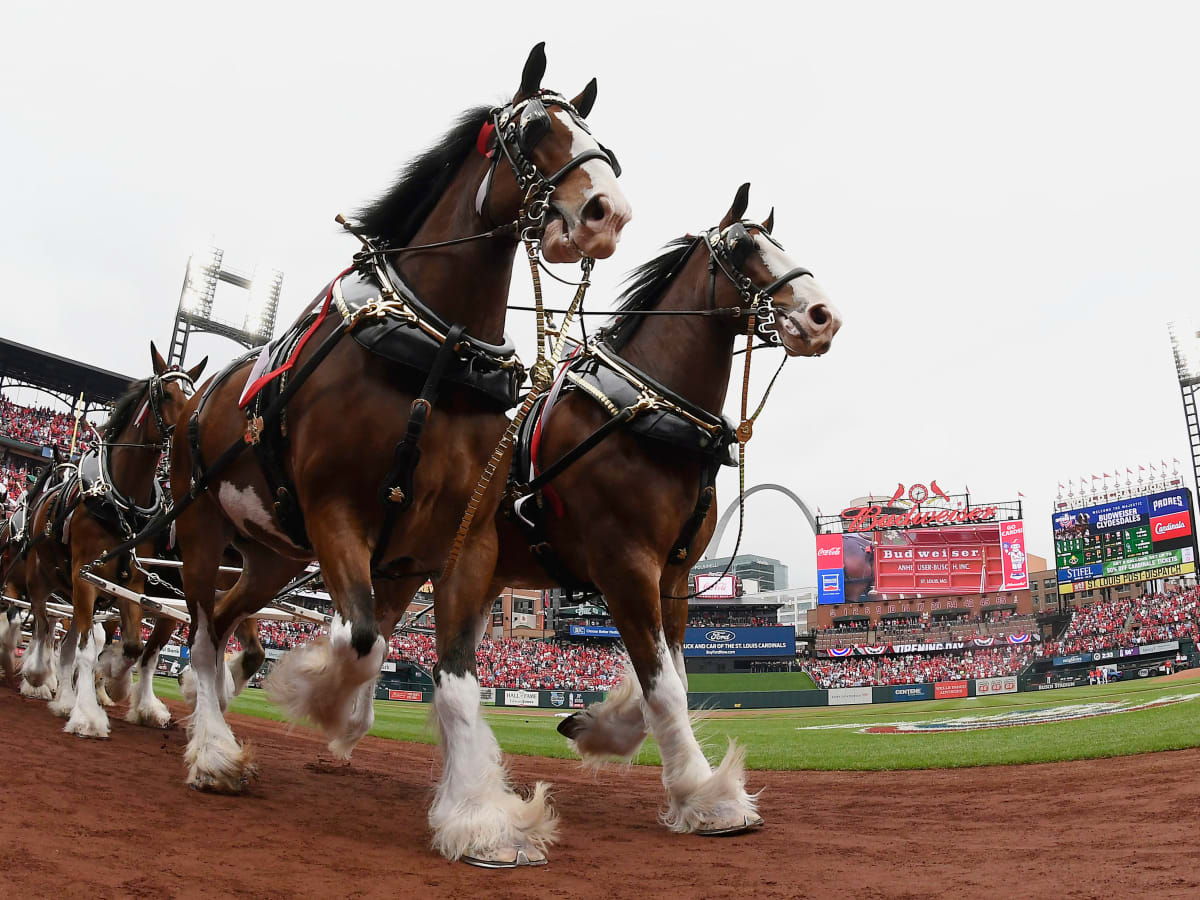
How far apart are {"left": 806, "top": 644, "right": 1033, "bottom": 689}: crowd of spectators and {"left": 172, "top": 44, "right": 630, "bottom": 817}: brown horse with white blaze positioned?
5024 centimetres

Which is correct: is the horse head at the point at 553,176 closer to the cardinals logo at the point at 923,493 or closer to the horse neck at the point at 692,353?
the horse neck at the point at 692,353

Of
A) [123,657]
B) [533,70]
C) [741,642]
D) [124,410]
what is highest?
[533,70]

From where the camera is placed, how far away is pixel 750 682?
53656 mm

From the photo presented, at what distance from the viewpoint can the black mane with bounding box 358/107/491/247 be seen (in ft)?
16.1

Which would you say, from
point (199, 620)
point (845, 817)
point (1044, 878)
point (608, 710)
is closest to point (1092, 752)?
point (845, 817)

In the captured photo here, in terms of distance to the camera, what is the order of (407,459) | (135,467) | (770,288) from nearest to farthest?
(407,459) → (770,288) → (135,467)

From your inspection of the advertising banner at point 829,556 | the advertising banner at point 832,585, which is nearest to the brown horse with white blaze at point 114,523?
the advertising banner at point 829,556

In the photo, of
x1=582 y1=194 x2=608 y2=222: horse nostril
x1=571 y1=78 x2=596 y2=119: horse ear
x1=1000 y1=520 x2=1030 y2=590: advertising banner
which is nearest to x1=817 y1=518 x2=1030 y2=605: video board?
x1=1000 y1=520 x2=1030 y2=590: advertising banner

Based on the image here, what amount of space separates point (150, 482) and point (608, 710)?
529 cm

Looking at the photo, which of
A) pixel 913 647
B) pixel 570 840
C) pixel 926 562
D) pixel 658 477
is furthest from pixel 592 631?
pixel 570 840

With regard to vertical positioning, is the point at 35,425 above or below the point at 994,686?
above

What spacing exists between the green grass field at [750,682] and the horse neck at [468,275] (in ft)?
157

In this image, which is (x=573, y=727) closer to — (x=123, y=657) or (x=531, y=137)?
(x=531, y=137)

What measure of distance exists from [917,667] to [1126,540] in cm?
1428
